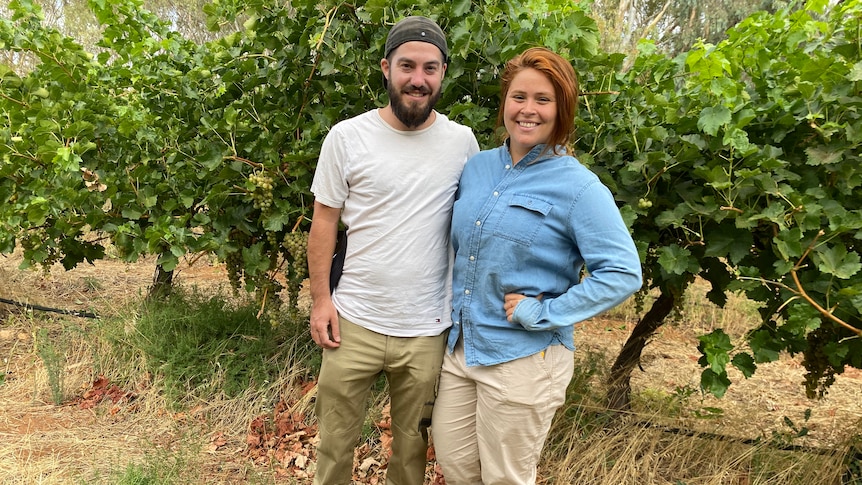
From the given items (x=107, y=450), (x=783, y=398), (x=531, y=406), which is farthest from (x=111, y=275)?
(x=783, y=398)

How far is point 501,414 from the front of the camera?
1.97 m

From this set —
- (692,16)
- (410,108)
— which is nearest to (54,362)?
(410,108)

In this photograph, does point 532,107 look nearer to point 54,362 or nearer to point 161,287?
point 161,287

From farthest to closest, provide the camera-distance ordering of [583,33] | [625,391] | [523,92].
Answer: [625,391]
[583,33]
[523,92]

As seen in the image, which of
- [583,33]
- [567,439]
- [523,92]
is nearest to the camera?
[523,92]

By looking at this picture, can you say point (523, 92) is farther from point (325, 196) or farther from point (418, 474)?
point (418, 474)

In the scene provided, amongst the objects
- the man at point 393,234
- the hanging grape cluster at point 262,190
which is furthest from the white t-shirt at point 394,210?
the hanging grape cluster at point 262,190

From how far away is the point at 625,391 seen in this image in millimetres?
3465

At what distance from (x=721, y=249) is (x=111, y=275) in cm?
672

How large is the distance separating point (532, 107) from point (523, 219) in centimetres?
36

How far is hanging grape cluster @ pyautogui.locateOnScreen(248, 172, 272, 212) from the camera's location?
2.75 metres

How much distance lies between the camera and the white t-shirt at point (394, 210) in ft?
→ 7.13

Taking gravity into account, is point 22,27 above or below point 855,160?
above

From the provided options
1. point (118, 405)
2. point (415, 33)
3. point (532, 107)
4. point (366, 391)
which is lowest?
point (118, 405)
